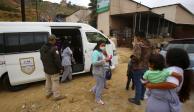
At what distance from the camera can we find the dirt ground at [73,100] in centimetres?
532

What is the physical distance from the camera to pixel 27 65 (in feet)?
22.1

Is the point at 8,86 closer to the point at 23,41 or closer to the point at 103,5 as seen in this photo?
the point at 23,41

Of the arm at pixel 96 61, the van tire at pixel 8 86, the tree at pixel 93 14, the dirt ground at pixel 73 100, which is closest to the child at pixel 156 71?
the arm at pixel 96 61

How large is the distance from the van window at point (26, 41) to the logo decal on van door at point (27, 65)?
0.35m

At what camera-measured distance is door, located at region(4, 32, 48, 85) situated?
6484 mm

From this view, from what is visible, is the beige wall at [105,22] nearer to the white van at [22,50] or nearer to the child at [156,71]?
the white van at [22,50]

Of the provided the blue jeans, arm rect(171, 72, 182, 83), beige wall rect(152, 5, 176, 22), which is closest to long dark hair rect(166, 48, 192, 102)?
arm rect(171, 72, 182, 83)

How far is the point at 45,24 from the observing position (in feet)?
23.7

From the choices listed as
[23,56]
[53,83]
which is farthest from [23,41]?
[53,83]

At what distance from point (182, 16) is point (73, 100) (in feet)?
61.2

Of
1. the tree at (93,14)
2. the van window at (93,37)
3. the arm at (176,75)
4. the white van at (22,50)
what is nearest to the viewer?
the arm at (176,75)

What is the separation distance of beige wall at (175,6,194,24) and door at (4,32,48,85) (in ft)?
55.6

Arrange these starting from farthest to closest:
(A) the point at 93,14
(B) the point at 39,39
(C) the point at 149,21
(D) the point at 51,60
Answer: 1. (A) the point at 93,14
2. (C) the point at 149,21
3. (B) the point at 39,39
4. (D) the point at 51,60

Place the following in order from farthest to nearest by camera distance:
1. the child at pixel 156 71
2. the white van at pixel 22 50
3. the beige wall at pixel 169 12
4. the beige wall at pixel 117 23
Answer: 1. the beige wall at pixel 117 23
2. the beige wall at pixel 169 12
3. the white van at pixel 22 50
4. the child at pixel 156 71
